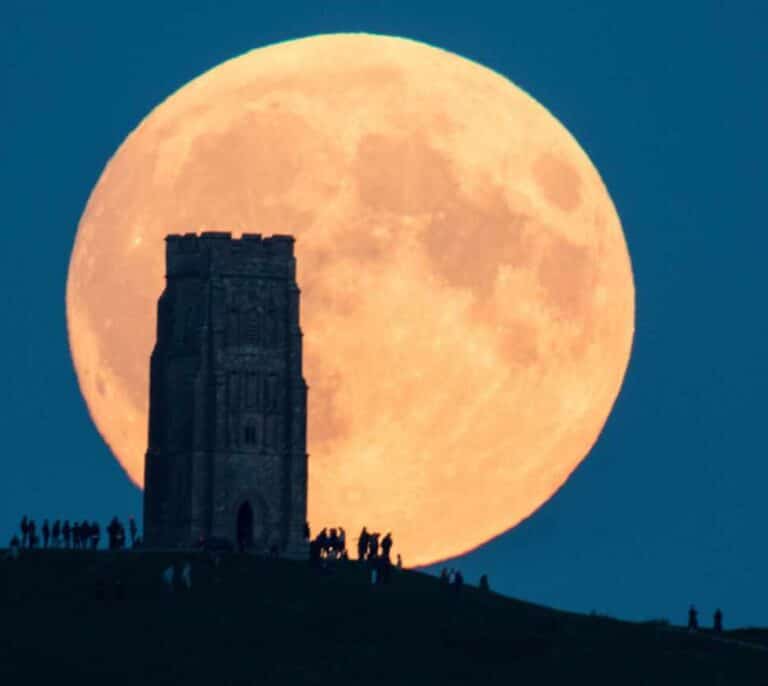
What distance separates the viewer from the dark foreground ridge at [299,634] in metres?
165

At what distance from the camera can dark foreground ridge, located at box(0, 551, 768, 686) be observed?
16500 cm

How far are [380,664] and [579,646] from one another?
8.87 m

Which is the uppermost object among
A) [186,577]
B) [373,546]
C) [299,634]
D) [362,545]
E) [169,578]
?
[362,545]

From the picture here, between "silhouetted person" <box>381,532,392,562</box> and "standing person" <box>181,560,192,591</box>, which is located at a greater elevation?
"silhouetted person" <box>381,532,392,562</box>

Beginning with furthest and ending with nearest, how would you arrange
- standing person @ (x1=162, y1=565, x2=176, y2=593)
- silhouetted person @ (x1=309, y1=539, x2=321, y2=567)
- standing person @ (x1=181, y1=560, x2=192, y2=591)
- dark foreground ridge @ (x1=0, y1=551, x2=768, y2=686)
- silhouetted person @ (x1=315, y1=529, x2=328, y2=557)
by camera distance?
silhouetted person @ (x1=315, y1=529, x2=328, y2=557), silhouetted person @ (x1=309, y1=539, x2=321, y2=567), standing person @ (x1=181, y1=560, x2=192, y2=591), standing person @ (x1=162, y1=565, x2=176, y2=593), dark foreground ridge @ (x1=0, y1=551, x2=768, y2=686)

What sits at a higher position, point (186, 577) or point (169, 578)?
point (186, 577)

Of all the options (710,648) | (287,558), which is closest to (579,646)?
(710,648)

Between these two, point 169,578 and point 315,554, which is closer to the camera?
point 169,578

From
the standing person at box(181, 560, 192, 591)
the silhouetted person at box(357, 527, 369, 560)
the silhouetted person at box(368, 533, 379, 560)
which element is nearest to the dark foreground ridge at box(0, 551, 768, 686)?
the standing person at box(181, 560, 192, 591)

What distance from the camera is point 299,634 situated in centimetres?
17012

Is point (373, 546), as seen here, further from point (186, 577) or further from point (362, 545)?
point (186, 577)

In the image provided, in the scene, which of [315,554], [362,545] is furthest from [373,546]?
[315,554]

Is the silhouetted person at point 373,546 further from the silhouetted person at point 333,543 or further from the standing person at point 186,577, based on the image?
the standing person at point 186,577

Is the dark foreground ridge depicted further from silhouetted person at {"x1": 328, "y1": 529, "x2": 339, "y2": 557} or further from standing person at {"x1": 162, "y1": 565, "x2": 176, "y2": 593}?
silhouetted person at {"x1": 328, "y1": 529, "x2": 339, "y2": 557}
